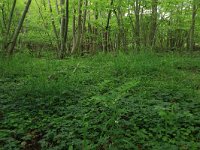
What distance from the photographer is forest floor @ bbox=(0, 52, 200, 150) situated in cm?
282

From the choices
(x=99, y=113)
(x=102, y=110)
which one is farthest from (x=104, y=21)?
(x=99, y=113)

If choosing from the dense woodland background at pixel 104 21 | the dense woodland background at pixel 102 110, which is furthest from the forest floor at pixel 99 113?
the dense woodland background at pixel 104 21

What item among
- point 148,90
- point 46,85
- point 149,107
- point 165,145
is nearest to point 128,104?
point 149,107

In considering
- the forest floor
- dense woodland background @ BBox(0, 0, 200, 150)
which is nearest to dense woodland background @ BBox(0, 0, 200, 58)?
dense woodland background @ BBox(0, 0, 200, 150)

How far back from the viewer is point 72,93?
453 cm

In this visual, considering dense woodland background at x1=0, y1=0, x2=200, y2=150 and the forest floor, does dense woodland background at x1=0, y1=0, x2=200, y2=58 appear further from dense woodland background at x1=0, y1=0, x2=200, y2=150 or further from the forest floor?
the forest floor

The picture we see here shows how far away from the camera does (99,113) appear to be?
364 cm

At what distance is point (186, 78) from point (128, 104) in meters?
2.78

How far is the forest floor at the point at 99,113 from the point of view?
2820 millimetres

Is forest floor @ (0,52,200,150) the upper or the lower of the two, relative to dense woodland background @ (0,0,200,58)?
lower

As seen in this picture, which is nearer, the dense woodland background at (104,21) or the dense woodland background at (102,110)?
the dense woodland background at (102,110)

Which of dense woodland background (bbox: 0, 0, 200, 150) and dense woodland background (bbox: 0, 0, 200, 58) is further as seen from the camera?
dense woodland background (bbox: 0, 0, 200, 58)

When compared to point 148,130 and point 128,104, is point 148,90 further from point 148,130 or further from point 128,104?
point 148,130

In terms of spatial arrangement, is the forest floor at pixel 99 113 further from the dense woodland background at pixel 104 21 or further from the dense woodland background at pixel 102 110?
the dense woodland background at pixel 104 21
